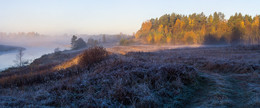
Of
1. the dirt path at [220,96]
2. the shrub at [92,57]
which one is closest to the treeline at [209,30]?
the shrub at [92,57]

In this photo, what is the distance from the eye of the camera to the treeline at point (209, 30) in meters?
65.1

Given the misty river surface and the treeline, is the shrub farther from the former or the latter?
the treeline

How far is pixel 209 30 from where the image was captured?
74.0 meters

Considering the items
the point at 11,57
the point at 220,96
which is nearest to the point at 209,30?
the point at 220,96

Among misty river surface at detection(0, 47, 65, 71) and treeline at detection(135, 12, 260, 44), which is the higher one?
treeline at detection(135, 12, 260, 44)

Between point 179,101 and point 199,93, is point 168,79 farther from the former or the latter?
point 179,101

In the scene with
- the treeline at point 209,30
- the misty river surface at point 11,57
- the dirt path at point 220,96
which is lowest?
the misty river surface at point 11,57

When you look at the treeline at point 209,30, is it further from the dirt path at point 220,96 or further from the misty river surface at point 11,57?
the dirt path at point 220,96

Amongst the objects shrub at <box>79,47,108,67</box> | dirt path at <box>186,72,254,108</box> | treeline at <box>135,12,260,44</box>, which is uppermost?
treeline at <box>135,12,260,44</box>

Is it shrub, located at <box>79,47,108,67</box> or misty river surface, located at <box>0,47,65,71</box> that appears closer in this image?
shrub, located at <box>79,47,108,67</box>

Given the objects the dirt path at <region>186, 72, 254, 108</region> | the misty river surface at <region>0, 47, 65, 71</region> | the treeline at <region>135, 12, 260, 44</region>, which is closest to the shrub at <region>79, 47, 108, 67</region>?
the dirt path at <region>186, 72, 254, 108</region>

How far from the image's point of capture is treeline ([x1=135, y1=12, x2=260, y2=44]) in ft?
213

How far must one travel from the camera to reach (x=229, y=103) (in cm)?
497

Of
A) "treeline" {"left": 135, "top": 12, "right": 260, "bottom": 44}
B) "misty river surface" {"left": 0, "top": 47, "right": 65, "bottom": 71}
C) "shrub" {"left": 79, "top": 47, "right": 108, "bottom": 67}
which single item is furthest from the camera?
"treeline" {"left": 135, "top": 12, "right": 260, "bottom": 44}
